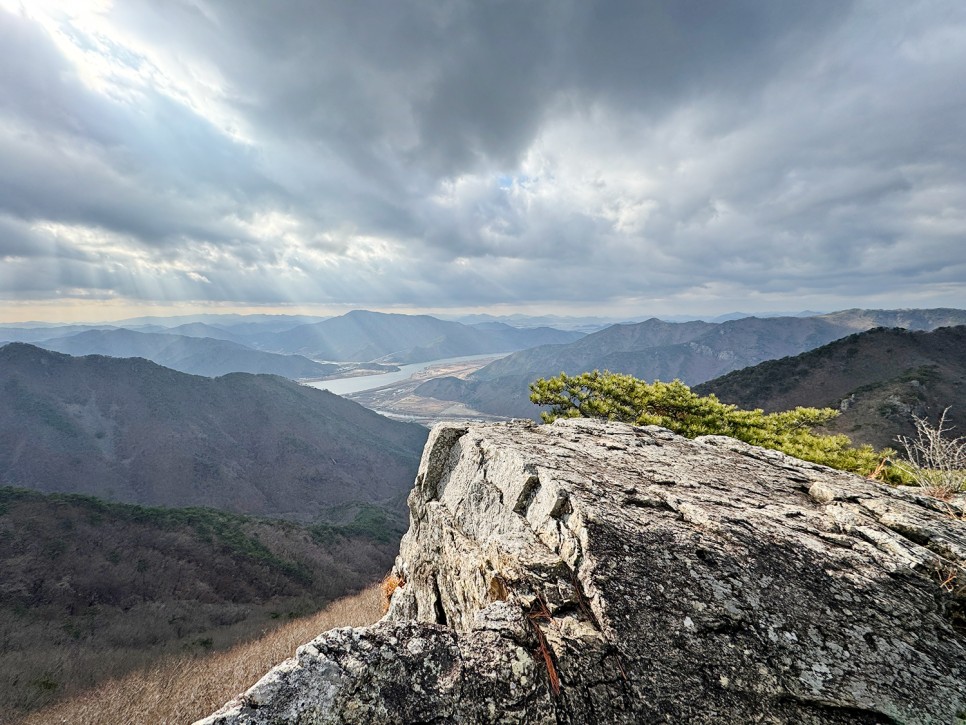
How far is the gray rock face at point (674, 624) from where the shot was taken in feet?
14.0

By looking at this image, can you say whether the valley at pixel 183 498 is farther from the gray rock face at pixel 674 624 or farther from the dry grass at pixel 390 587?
the gray rock face at pixel 674 624

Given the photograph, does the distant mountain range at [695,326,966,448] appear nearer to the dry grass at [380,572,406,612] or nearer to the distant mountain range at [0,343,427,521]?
the dry grass at [380,572,406,612]

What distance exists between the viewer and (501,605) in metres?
5.54

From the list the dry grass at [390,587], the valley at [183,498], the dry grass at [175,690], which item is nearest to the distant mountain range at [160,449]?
the valley at [183,498]

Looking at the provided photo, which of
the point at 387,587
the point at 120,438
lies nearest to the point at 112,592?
the point at 387,587

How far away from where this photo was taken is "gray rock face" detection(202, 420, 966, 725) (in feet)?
14.0

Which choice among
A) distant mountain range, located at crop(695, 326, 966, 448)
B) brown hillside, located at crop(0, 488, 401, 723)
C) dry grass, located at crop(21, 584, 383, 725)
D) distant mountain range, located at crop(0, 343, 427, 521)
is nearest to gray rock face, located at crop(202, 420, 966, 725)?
dry grass, located at crop(21, 584, 383, 725)

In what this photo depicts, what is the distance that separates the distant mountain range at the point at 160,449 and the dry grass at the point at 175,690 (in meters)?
103

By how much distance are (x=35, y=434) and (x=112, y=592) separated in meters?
159

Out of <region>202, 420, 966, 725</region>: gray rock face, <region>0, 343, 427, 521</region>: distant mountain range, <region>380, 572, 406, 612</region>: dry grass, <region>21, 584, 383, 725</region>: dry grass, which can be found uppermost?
<region>202, 420, 966, 725</region>: gray rock face

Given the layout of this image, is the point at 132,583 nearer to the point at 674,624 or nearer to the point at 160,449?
the point at 674,624

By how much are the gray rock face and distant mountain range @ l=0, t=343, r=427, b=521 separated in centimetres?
14384

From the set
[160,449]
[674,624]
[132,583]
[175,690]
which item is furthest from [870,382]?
[160,449]

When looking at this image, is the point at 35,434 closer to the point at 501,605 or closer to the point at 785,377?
the point at 501,605
